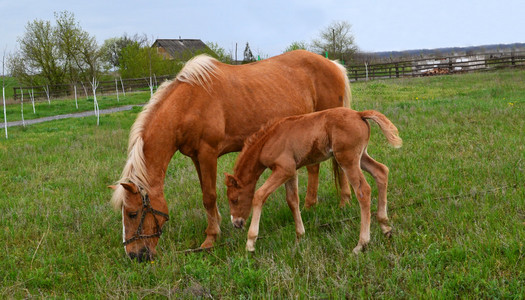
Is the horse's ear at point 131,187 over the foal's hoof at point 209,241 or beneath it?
over

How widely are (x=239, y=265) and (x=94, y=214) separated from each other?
2.77m

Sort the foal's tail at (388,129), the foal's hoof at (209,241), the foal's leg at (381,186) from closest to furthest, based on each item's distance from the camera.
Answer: the foal's tail at (388,129), the foal's leg at (381,186), the foal's hoof at (209,241)

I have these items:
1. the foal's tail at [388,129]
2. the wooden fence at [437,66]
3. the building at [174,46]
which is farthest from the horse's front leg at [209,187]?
the building at [174,46]

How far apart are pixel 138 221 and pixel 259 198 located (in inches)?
49.9

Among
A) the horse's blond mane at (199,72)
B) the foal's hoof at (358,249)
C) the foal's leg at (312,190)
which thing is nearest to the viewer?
the foal's hoof at (358,249)

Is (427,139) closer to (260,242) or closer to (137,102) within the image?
(260,242)

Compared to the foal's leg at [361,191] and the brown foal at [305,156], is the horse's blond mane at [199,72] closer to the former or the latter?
the brown foal at [305,156]

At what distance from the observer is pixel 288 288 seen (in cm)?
313

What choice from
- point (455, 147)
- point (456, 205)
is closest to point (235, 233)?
point (456, 205)

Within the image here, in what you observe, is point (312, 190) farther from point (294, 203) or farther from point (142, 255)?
point (142, 255)

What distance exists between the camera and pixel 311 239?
427 centimetres

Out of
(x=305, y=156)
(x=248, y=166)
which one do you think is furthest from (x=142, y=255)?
(x=305, y=156)

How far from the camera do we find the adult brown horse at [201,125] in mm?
4168

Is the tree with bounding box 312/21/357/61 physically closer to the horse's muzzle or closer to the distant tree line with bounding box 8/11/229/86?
the distant tree line with bounding box 8/11/229/86
